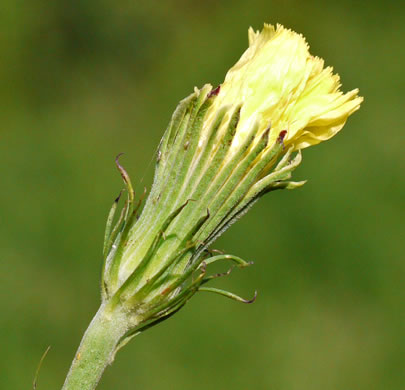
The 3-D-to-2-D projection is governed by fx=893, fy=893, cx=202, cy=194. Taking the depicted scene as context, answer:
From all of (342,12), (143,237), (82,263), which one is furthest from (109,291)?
(342,12)

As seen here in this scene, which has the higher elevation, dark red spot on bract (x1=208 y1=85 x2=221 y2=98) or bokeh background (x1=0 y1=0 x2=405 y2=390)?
bokeh background (x1=0 y1=0 x2=405 y2=390)

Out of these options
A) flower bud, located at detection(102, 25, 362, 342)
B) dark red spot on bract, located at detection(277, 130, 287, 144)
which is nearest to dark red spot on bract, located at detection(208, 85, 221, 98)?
flower bud, located at detection(102, 25, 362, 342)

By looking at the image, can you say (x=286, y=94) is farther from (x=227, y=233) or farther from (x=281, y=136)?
(x=227, y=233)

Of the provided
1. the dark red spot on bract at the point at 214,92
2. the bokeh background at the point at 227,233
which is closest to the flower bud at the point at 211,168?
the dark red spot on bract at the point at 214,92

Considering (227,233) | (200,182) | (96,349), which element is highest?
(227,233)

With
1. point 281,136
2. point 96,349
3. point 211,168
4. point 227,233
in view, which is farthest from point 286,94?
point 227,233

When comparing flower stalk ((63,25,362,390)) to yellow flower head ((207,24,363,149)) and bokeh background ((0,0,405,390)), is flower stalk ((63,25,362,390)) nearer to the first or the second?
yellow flower head ((207,24,363,149))

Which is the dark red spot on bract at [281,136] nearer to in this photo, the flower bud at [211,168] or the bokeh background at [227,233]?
the flower bud at [211,168]

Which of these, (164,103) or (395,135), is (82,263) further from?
(395,135)

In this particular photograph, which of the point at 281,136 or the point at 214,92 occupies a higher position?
the point at 214,92
